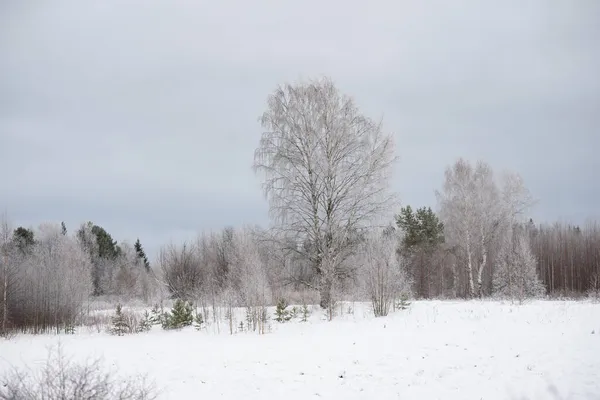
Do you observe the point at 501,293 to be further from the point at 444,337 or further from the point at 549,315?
the point at 444,337

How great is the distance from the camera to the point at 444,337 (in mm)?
12211

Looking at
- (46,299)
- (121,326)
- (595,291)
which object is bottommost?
(595,291)

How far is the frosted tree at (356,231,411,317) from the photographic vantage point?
17594mm

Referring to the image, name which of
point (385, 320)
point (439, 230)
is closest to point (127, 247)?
point (439, 230)

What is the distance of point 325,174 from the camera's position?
19500 millimetres

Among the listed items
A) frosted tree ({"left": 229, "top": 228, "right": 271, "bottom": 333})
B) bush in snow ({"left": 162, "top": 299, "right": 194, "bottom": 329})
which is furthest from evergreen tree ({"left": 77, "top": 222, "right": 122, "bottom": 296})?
frosted tree ({"left": 229, "top": 228, "right": 271, "bottom": 333})

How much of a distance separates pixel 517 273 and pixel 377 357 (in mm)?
16330

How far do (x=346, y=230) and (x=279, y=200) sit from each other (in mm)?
3260

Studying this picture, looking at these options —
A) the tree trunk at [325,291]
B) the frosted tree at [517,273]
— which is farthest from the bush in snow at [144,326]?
the frosted tree at [517,273]

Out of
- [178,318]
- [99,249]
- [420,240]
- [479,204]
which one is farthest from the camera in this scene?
[99,249]

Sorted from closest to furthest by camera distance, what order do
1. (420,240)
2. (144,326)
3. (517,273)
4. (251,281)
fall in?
1. (251,281)
2. (144,326)
3. (517,273)
4. (420,240)

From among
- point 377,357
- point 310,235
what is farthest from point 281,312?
point 377,357

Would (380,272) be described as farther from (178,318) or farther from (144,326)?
(144,326)

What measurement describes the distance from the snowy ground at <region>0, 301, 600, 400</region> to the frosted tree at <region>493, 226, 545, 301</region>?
7.04 m
